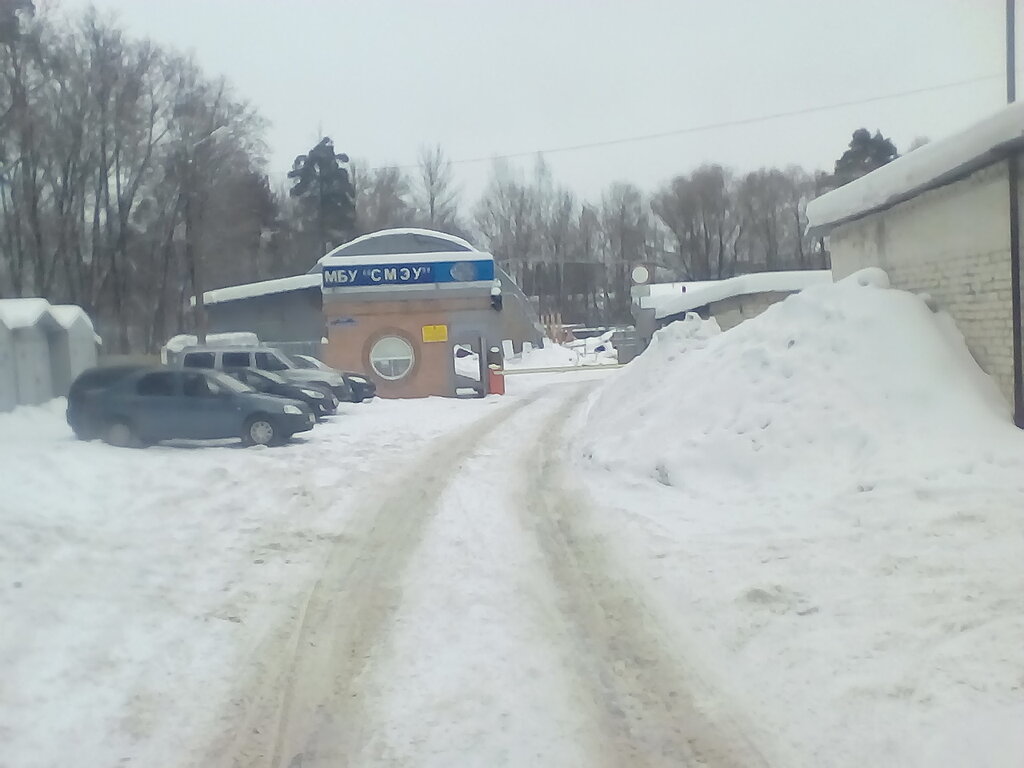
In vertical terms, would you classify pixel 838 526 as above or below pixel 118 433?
below

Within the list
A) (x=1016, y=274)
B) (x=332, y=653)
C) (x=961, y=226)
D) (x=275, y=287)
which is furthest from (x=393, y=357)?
(x=332, y=653)

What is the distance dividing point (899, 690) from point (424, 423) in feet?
58.7

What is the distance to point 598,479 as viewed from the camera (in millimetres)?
13664

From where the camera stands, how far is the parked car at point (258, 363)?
78.9ft

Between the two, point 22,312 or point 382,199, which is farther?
point 382,199

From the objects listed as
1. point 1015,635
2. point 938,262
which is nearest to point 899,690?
point 1015,635

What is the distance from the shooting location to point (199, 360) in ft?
78.9

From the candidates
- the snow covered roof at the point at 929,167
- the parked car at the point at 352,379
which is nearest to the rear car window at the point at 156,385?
the parked car at the point at 352,379

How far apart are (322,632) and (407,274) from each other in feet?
90.9

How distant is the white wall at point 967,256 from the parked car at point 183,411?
435 inches

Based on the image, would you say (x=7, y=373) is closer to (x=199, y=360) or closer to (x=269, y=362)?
(x=199, y=360)

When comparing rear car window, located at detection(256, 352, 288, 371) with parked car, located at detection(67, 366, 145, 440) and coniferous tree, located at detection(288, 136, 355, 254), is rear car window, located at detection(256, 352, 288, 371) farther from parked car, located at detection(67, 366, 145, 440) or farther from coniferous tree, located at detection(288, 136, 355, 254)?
coniferous tree, located at detection(288, 136, 355, 254)

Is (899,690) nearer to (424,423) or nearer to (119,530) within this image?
(119,530)

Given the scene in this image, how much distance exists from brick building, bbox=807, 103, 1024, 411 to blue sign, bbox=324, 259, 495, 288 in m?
20.3
